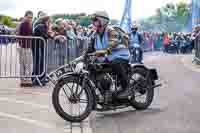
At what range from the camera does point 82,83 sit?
7.75m

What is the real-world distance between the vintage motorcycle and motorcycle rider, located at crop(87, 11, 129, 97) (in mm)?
98

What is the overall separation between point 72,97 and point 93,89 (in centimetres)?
36

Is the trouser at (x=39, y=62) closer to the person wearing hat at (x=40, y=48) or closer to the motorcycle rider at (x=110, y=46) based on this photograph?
the person wearing hat at (x=40, y=48)

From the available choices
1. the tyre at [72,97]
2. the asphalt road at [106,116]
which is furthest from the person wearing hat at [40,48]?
the tyre at [72,97]

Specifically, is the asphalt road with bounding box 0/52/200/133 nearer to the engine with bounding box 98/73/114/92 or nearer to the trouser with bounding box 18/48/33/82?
the engine with bounding box 98/73/114/92

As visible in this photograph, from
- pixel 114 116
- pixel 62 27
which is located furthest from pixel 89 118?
pixel 62 27

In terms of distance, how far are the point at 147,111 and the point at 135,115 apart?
44cm

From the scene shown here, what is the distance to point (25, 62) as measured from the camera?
40.3ft

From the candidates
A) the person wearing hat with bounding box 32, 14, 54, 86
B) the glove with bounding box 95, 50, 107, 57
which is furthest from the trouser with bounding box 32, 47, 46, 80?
the glove with bounding box 95, 50, 107, 57

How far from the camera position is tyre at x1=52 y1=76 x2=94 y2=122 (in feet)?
25.2

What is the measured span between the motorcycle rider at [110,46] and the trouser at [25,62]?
418cm

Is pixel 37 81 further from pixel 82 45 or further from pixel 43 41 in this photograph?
pixel 82 45

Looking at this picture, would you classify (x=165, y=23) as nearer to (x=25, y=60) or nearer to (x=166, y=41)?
(x=166, y=41)

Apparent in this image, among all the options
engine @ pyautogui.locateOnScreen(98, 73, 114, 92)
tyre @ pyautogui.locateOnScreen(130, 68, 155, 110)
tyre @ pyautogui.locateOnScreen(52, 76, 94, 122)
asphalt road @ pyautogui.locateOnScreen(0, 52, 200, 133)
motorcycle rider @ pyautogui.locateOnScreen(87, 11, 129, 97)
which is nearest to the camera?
asphalt road @ pyautogui.locateOnScreen(0, 52, 200, 133)
